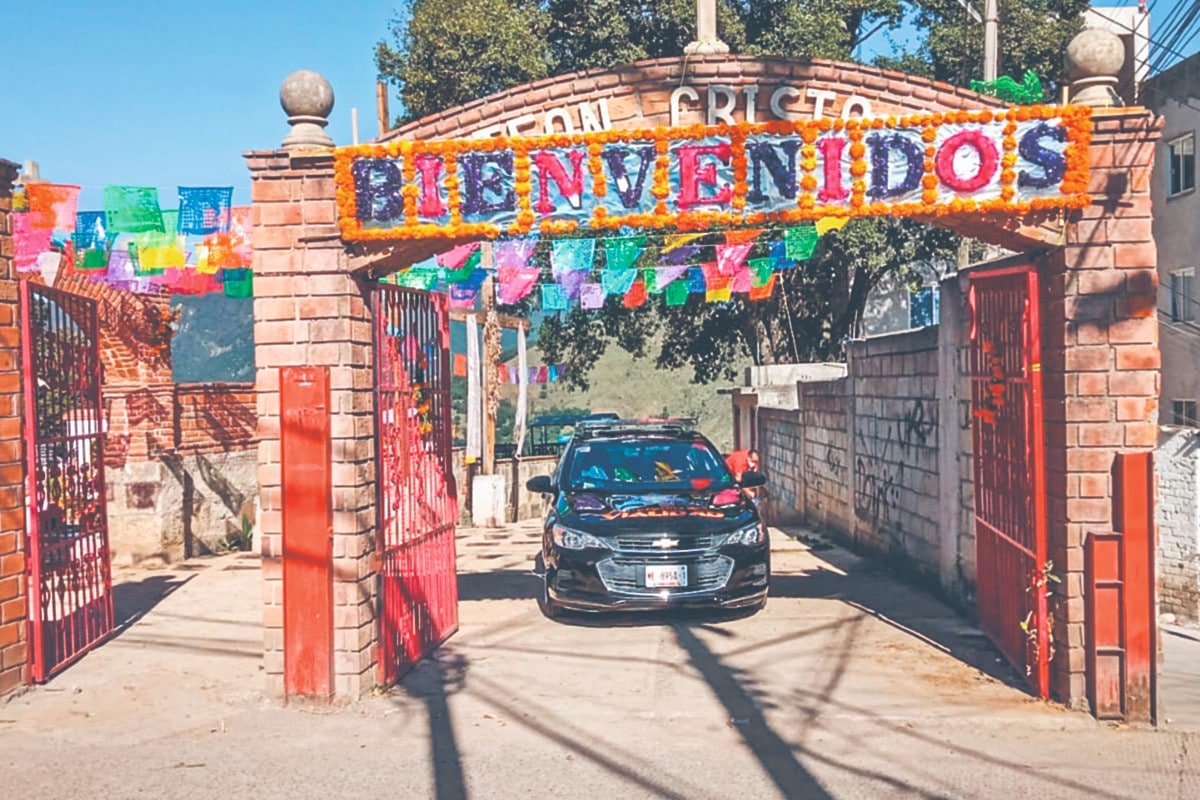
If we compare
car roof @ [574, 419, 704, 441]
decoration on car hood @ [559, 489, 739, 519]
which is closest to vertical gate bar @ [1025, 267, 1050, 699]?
decoration on car hood @ [559, 489, 739, 519]

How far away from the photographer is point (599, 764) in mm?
6523

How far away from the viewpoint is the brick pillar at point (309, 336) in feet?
25.6

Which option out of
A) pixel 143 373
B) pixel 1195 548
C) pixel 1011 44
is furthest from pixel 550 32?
pixel 1195 548

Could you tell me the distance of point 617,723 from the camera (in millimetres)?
7305

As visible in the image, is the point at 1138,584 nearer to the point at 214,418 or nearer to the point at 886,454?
the point at 886,454

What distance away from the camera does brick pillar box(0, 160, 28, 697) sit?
8203mm

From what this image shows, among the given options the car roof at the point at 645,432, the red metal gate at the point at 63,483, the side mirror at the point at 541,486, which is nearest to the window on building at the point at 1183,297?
the car roof at the point at 645,432

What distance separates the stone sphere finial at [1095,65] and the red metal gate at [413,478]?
499cm

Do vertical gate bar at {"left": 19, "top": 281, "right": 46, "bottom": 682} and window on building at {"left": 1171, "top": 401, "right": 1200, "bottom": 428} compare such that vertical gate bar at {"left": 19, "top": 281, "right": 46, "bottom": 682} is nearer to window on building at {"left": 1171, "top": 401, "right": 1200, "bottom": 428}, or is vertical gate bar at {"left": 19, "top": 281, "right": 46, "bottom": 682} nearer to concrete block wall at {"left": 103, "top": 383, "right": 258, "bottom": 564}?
concrete block wall at {"left": 103, "top": 383, "right": 258, "bottom": 564}

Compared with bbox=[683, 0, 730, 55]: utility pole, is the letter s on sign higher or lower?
lower

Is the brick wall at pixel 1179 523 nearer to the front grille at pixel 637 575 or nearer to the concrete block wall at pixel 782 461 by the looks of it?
the front grille at pixel 637 575

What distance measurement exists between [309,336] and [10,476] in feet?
8.29

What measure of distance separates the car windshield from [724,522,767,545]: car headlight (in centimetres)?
70

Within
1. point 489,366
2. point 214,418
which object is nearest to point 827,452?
point 489,366
